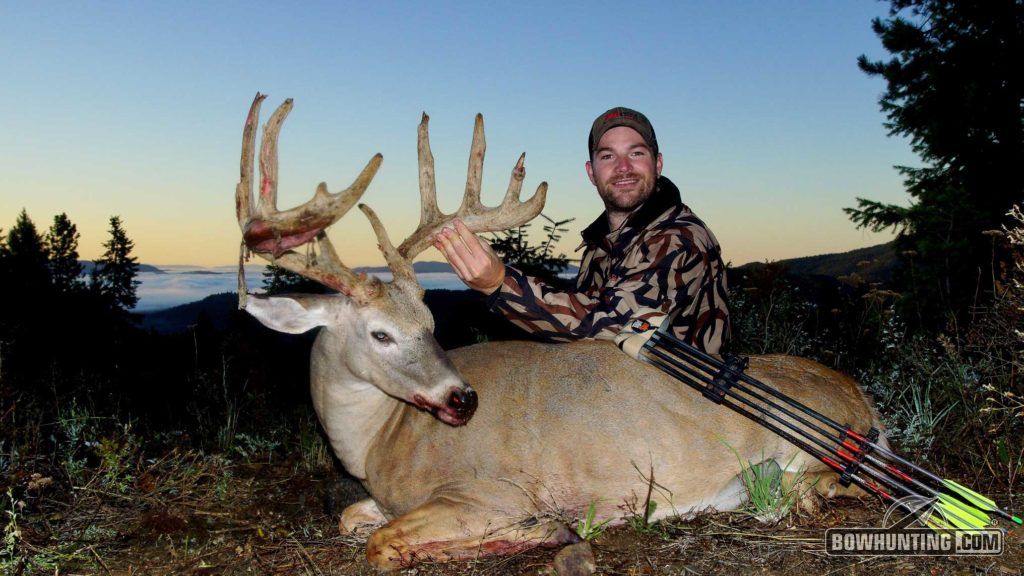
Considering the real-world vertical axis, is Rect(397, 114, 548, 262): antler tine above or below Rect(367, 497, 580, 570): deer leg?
above

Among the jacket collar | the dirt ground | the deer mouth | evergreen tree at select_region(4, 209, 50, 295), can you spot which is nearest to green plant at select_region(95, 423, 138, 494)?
the dirt ground

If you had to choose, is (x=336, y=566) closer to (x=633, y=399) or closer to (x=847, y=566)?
(x=633, y=399)

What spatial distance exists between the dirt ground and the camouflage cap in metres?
2.47

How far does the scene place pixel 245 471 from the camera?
5.21m

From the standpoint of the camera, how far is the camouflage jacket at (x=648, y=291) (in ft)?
12.6

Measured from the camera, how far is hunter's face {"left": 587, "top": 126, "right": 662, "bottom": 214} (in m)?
4.80

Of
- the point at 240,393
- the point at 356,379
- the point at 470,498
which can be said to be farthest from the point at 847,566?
the point at 240,393

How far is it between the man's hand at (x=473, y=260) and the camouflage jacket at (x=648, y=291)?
2.6 inches

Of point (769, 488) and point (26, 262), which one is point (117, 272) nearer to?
point (26, 262)

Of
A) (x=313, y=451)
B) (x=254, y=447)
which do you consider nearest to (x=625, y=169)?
(x=313, y=451)

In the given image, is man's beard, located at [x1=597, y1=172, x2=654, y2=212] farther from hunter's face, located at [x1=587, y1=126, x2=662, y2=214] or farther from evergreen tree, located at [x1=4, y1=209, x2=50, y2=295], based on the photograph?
evergreen tree, located at [x1=4, y1=209, x2=50, y2=295]

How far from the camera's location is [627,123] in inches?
191

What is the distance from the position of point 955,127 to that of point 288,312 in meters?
14.5

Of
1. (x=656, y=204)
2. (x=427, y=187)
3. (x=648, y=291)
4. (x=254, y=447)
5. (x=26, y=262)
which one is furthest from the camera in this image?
(x=26, y=262)
